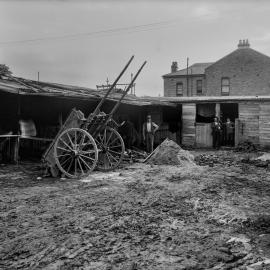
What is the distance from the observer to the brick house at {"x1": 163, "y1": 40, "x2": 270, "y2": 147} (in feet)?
65.2

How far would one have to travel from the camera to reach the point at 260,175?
10984 millimetres

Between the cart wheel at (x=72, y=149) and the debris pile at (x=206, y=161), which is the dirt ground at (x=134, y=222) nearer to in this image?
the cart wheel at (x=72, y=149)

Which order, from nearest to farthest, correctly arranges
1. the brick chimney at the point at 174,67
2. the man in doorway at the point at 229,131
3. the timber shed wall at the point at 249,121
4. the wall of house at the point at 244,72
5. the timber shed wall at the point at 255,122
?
the timber shed wall at the point at 255,122
the timber shed wall at the point at 249,121
the man in doorway at the point at 229,131
the wall of house at the point at 244,72
the brick chimney at the point at 174,67

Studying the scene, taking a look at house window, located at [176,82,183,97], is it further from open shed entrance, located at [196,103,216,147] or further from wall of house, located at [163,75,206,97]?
open shed entrance, located at [196,103,216,147]

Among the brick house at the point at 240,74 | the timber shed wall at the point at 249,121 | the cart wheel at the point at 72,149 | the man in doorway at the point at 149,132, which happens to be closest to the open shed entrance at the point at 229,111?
the timber shed wall at the point at 249,121

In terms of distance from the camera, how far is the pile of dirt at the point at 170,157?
1286 centimetres

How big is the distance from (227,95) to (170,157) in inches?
1045

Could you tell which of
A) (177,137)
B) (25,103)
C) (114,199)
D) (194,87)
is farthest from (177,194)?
(194,87)

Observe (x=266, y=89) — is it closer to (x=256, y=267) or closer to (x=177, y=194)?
(x=177, y=194)

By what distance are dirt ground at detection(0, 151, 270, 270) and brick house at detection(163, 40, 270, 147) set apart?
10.3 m

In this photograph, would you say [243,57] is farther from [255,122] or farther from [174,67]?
[255,122]

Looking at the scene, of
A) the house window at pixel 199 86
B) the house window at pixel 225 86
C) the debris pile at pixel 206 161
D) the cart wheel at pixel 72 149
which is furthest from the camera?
the house window at pixel 199 86

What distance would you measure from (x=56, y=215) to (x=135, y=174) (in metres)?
4.71

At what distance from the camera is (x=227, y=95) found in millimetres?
37625
